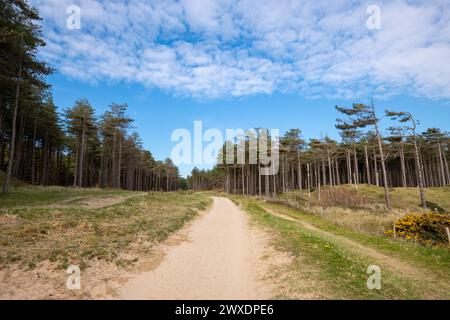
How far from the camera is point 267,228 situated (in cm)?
1367

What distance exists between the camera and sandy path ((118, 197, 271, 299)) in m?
5.94

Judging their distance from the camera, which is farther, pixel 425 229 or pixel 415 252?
pixel 425 229

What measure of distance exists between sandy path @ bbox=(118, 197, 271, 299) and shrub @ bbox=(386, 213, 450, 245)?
9.47m

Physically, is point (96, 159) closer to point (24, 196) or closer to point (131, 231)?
point (24, 196)

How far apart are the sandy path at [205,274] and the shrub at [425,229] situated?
947 cm

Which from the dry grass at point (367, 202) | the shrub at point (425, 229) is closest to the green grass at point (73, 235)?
the shrub at point (425, 229)

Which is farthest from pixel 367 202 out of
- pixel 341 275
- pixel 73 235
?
pixel 73 235

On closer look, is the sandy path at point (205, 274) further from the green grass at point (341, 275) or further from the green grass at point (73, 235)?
the green grass at point (73, 235)

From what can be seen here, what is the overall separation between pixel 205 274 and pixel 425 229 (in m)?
14.3

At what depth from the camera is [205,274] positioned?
23.6ft

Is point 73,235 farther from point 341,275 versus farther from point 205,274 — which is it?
point 341,275

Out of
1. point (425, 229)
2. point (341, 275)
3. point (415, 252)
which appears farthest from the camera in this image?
point (425, 229)

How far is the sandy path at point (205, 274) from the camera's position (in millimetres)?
5941

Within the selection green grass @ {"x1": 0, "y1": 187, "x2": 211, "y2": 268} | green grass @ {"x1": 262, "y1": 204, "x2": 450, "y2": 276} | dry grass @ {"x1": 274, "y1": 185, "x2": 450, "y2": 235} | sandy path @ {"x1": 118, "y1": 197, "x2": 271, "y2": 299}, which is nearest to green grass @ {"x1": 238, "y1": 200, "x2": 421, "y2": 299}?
sandy path @ {"x1": 118, "y1": 197, "x2": 271, "y2": 299}
